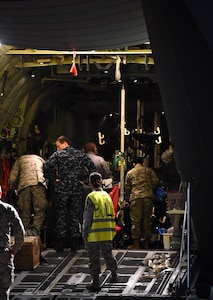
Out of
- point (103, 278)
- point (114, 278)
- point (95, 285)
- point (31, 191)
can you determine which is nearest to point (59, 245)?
point (31, 191)

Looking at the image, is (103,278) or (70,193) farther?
(70,193)

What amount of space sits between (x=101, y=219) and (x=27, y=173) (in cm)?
299

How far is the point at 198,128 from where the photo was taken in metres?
7.47

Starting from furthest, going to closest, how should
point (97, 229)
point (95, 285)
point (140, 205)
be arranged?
point (140, 205) < point (97, 229) < point (95, 285)

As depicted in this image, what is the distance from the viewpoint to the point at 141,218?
44.2 feet

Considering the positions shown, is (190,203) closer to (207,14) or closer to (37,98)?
(207,14)

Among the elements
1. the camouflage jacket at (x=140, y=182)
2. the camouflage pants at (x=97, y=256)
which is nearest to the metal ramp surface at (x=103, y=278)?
the camouflage pants at (x=97, y=256)

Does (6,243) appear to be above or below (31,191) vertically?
below

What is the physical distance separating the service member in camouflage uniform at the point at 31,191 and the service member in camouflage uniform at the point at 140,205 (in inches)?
64.1

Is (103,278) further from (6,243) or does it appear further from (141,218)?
(141,218)

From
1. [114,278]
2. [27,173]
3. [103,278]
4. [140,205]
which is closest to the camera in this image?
[114,278]

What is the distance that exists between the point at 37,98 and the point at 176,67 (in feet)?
32.0

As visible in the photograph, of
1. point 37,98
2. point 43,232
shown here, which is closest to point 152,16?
point 43,232

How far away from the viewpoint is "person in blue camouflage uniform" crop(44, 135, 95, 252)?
12.2 meters
